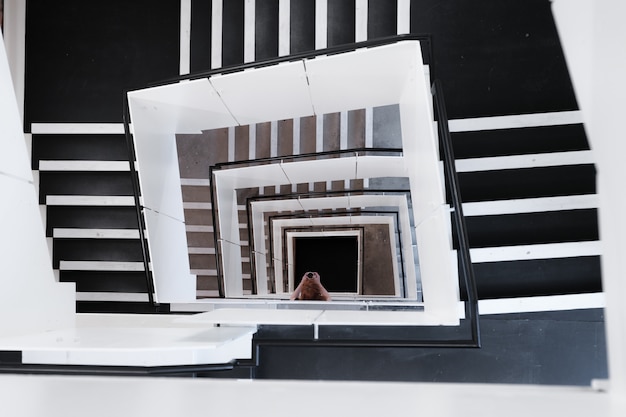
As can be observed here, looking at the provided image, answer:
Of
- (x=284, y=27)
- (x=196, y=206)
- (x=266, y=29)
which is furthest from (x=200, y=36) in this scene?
(x=196, y=206)

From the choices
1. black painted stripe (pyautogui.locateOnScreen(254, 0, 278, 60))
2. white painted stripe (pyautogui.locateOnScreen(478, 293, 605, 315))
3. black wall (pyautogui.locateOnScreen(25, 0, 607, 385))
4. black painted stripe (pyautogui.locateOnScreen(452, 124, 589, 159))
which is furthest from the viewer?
black painted stripe (pyautogui.locateOnScreen(254, 0, 278, 60))

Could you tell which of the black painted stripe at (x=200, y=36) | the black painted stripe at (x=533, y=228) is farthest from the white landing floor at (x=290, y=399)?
the black painted stripe at (x=200, y=36)

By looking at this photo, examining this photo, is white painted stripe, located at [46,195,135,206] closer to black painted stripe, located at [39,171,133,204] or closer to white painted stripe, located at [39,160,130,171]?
black painted stripe, located at [39,171,133,204]

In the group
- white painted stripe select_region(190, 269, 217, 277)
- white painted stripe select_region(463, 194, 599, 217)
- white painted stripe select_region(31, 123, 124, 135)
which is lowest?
white painted stripe select_region(190, 269, 217, 277)

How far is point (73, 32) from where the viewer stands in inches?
215

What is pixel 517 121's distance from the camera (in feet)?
13.8

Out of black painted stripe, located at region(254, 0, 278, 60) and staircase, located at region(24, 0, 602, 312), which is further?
black painted stripe, located at region(254, 0, 278, 60)

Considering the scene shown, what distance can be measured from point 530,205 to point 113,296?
4065mm

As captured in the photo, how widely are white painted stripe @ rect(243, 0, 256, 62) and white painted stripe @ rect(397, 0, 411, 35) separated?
140cm

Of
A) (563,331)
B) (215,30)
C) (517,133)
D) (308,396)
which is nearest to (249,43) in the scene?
(215,30)

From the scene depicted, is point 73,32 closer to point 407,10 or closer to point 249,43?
point 249,43

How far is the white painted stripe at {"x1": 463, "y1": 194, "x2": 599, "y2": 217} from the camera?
147 inches

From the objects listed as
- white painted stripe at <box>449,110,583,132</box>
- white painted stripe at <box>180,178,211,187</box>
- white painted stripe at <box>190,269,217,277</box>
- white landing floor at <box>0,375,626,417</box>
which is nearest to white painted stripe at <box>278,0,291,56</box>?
white painted stripe at <box>449,110,583,132</box>

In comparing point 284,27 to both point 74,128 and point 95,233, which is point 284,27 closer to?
point 74,128
